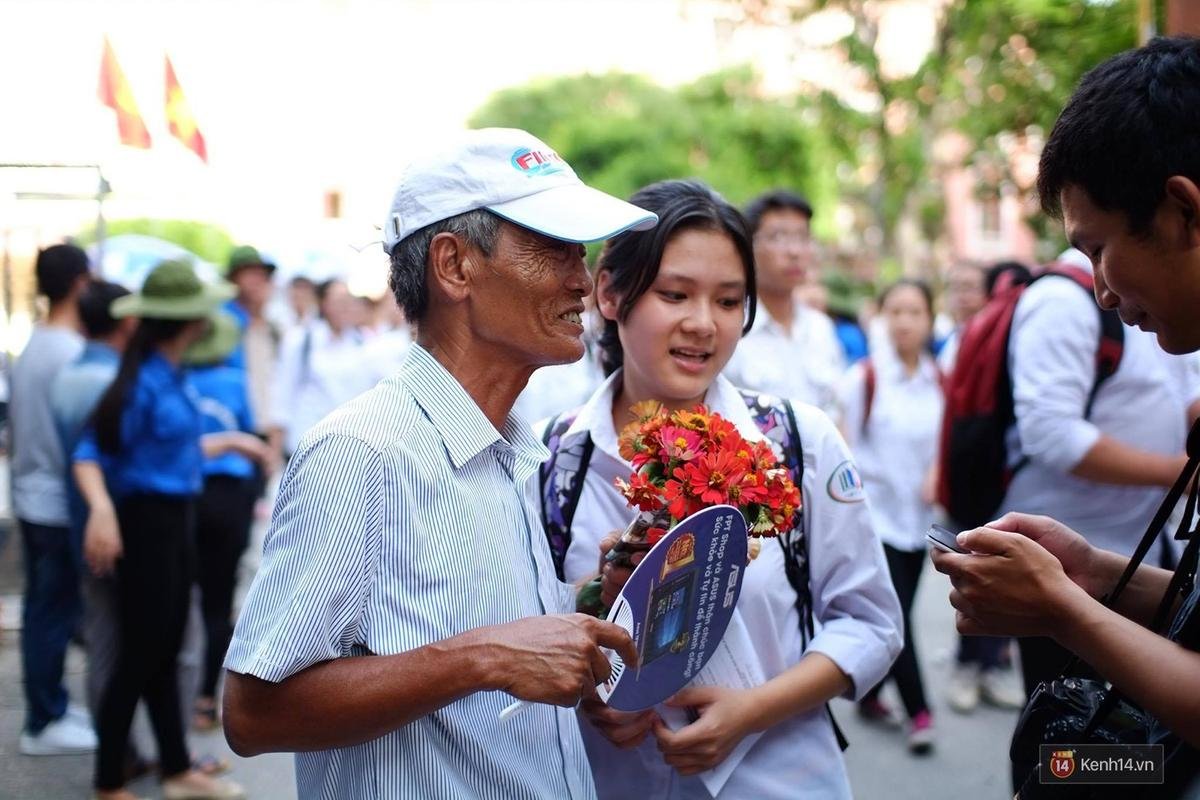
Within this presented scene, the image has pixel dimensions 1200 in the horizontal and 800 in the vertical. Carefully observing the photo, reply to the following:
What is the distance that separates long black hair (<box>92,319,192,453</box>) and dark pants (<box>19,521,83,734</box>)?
1.67 ft

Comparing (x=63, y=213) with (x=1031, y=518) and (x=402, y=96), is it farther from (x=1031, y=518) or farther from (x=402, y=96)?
(x=402, y=96)

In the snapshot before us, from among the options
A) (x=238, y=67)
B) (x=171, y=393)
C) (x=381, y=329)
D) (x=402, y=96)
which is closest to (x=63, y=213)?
(x=171, y=393)

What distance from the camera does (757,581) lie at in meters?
2.50

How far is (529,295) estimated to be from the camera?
6.90 ft

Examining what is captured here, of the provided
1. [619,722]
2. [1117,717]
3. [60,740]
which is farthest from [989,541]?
[60,740]

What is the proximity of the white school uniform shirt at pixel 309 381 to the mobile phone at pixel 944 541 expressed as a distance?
24.0 ft

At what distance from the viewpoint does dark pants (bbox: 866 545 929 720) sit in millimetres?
5762

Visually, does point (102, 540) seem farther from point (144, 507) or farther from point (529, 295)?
point (529, 295)

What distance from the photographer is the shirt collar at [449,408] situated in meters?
2.01

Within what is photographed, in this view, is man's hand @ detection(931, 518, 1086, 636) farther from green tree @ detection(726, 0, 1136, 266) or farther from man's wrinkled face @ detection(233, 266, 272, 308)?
man's wrinkled face @ detection(233, 266, 272, 308)

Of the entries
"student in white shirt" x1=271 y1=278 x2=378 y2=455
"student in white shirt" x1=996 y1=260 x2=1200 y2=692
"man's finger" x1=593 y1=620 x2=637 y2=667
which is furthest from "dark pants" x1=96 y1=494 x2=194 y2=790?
"student in white shirt" x1=271 y1=278 x2=378 y2=455

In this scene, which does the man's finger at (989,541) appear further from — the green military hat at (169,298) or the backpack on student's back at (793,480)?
the green military hat at (169,298)

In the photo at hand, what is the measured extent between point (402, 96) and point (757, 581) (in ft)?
162

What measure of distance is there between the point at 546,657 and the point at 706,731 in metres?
0.63
